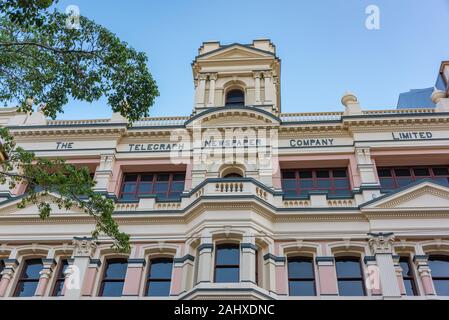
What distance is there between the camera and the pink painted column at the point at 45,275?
52.6 ft

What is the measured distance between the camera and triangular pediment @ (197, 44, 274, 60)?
24.0 meters

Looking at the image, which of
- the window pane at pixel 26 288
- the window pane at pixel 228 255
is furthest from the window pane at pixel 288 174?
the window pane at pixel 26 288

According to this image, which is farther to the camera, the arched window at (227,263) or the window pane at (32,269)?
the window pane at (32,269)

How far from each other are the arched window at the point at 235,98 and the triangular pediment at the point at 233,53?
1827 mm

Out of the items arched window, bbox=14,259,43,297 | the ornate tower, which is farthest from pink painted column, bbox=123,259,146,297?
the ornate tower

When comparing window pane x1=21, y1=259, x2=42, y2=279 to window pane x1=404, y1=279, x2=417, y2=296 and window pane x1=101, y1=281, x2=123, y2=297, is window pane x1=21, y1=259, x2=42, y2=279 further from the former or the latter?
window pane x1=404, y1=279, x2=417, y2=296

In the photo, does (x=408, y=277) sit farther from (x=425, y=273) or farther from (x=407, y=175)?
(x=407, y=175)

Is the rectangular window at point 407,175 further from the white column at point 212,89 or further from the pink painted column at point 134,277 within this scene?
the pink painted column at point 134,277

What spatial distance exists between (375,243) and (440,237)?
242cm

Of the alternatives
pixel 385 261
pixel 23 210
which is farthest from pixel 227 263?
pixel 23 210

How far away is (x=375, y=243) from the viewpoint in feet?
54.0

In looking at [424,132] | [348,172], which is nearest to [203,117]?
[348,172]

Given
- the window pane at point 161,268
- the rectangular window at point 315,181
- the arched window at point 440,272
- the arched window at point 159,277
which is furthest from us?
the rectangular window at point 315,181

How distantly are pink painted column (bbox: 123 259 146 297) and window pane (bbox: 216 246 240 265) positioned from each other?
2859 millimetres
